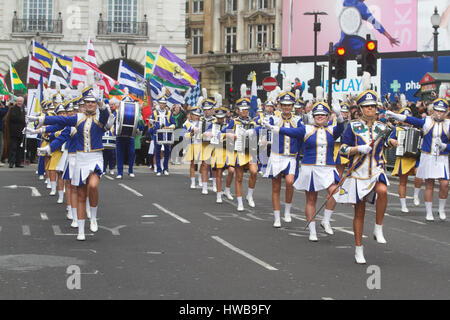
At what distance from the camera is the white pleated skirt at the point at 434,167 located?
1487cm

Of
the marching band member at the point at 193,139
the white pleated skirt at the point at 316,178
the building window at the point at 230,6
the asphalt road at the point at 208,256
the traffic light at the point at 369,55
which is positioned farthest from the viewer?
the building window at the point at 230,6

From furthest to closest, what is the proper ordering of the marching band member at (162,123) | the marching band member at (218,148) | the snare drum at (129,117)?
the marching band member at (162,123) < the marching band member at (218,148) < the snare drum at (129,117)

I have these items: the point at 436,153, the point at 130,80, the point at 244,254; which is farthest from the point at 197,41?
the point at 244,254

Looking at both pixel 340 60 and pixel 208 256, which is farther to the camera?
pixel 340 60

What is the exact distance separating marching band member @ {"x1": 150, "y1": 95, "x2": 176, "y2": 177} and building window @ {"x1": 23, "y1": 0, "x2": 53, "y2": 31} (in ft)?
84.0

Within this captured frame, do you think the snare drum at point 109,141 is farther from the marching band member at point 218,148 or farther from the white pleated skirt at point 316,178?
the white pleated skirt at point 316,178

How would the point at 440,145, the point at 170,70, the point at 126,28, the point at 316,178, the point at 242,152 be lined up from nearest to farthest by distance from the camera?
1. the point at 316,178
2. the point at 440,145
3. the point at 242,152
4. the point at 170,70
5. the point at 126,28

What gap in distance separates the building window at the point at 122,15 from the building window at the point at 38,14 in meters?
3.44

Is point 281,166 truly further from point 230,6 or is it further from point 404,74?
point 230,6

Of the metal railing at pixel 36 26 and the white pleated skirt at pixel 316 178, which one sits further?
the metal railing at pixel 36 26

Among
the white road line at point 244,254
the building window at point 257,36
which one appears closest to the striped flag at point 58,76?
the white road line at point 244,254

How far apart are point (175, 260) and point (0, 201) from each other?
778 cm

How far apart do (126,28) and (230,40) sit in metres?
32.2

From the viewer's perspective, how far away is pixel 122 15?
168 ft
